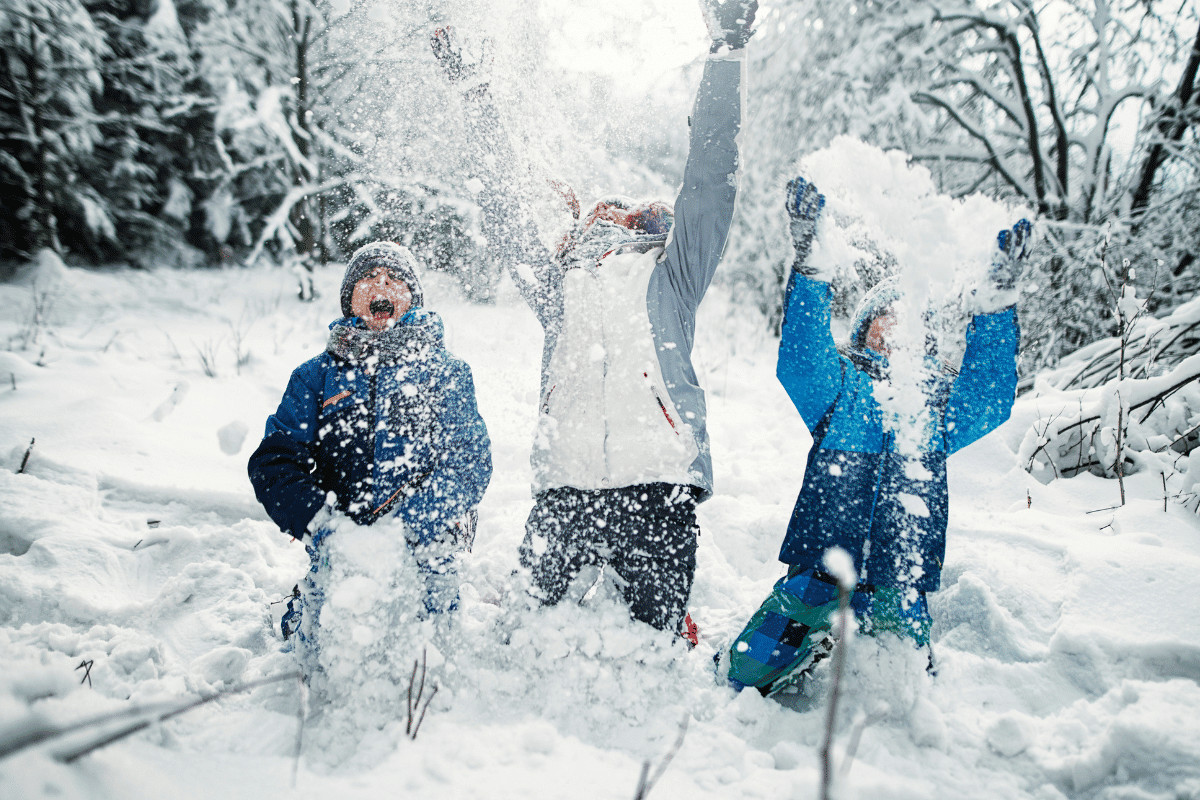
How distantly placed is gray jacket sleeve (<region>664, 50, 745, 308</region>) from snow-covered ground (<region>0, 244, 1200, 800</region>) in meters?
1.18

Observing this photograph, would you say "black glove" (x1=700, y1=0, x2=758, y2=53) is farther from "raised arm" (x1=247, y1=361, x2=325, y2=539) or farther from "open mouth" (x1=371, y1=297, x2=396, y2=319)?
"raised arm" (x1=247, y1=361, x2=325, y2=539)

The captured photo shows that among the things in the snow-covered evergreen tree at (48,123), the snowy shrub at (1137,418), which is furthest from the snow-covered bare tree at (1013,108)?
the snow-covered evergreen tree at (48,123)

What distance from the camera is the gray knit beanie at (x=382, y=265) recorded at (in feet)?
6.08

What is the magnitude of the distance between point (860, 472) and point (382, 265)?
1.74m

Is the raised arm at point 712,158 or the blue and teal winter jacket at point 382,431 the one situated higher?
the raised arm at point 712,158

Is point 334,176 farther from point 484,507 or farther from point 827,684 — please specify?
point 827,684

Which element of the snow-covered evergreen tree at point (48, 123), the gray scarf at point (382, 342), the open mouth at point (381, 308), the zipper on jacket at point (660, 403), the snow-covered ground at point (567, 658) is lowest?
the snow-covered ground at point (567, 658)

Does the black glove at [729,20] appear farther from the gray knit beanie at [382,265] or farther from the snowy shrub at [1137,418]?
the snowy shrub at [1137,418]

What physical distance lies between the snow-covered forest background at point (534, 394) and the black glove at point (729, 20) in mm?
496

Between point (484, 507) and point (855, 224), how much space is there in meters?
2.30

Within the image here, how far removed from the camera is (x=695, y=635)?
1.94m

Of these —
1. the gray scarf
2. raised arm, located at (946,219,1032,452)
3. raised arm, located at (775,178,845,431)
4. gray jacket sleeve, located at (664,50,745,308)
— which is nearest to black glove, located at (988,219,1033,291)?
raised arm, located at (946,219,1032,452)

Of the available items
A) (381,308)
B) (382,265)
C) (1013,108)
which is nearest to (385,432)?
(381,308)

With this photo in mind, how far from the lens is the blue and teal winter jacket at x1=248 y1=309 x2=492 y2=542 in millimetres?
1735
